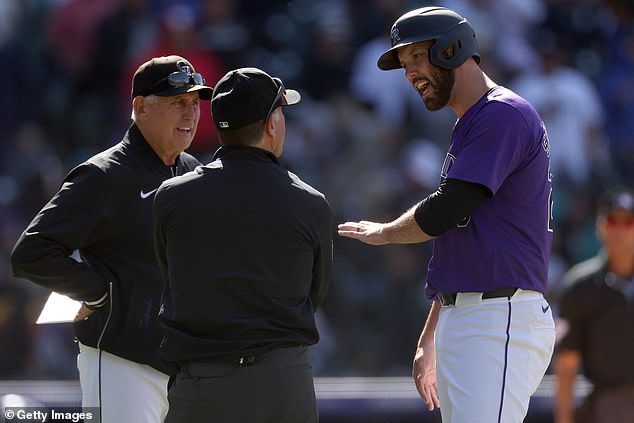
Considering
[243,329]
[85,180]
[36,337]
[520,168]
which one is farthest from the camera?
[36,337]

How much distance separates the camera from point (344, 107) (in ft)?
24.6

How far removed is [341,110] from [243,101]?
14.4 feet

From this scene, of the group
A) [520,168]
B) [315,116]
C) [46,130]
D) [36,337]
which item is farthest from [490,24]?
[520,168]

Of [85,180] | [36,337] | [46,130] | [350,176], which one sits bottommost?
[36,337]

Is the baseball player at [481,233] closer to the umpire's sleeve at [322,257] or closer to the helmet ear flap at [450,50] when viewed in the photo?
the helmet ear flap at [450,50]

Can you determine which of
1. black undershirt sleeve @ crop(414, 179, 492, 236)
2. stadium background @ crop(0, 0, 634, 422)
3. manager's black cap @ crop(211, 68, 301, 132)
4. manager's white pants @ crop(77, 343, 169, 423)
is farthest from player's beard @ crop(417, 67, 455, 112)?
stadium background @ crop(0, 0, 634, 422)

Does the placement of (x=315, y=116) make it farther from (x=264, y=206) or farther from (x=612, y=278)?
(x=264, y=206)

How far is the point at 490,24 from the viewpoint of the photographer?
781 cm

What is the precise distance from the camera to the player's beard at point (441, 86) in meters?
3.48

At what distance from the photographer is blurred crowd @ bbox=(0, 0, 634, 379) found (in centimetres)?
714

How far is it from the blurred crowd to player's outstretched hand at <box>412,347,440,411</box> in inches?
129

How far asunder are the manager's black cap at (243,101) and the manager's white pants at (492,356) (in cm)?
90

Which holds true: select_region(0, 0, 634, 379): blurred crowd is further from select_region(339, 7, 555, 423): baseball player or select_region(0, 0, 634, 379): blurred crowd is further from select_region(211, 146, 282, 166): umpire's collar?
select_region(211, 146, 282, 166): umpire's collar

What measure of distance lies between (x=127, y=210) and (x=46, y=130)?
12.8ft
